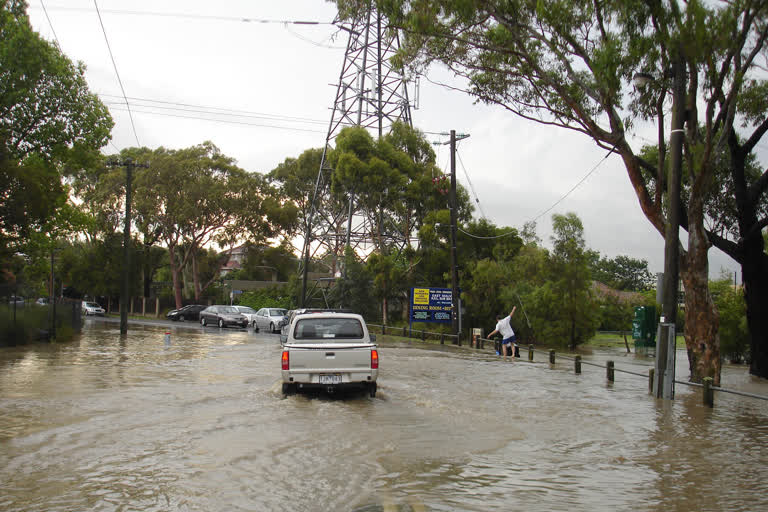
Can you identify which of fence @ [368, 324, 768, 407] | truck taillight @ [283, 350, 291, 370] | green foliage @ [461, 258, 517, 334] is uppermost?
green foliage @ [461, 258, 517, 334]

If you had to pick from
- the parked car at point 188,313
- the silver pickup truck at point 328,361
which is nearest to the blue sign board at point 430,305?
the silver pickup truck at point 328,361

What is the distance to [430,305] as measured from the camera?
33.0 m

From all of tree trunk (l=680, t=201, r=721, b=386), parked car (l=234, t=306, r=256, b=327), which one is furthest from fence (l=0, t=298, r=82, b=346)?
tree trunk (l=680, t=201, r=721, b=386)

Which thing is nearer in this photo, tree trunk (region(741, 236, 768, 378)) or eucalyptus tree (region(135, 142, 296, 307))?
tree trunk (region(741, 236, 768, 378))

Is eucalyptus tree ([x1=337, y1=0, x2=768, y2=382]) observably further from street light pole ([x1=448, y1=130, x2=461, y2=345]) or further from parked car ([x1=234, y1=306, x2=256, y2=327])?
parked car ([x1=234, y1=306, x2=256, y2=327])

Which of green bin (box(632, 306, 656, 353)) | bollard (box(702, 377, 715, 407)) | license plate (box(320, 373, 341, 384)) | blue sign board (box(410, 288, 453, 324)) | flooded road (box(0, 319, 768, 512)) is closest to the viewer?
flooded road (box(0, 319, 768, 512))

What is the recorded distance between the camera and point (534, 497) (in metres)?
6.75

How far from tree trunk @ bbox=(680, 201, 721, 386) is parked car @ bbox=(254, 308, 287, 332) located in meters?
26.4

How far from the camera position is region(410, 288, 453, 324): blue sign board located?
32.8 m

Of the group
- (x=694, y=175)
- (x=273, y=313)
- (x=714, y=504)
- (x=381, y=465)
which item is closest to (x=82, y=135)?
(x=273, y=313)

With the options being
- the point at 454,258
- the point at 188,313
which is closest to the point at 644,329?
the point at 454,258

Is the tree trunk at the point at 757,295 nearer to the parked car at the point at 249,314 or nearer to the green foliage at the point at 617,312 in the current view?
the green foliage at the point at 617,312

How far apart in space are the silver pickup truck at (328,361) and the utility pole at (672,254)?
591 cm

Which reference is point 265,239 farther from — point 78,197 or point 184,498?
point 184,498
